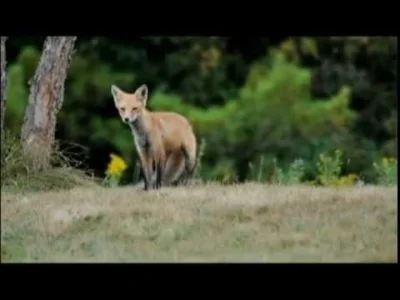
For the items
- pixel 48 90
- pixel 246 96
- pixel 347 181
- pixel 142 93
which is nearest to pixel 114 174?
pixel 48 90

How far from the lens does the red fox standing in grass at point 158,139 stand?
31.4 feet

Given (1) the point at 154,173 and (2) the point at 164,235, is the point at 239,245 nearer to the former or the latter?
(2) the point at 164,235

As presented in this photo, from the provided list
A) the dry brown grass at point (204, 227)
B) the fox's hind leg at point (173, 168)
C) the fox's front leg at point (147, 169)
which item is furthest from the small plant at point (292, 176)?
the dry brown grass at point (204, 227)

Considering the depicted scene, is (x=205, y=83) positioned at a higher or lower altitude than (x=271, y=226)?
higher

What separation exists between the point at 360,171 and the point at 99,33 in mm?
4382

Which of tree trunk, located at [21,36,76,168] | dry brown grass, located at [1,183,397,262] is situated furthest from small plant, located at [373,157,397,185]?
tree trunk, located at [21,36,76,168]

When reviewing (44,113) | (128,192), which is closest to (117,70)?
(44,113)

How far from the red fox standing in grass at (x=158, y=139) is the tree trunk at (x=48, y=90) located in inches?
21.8

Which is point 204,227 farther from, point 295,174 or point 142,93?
point 295,174

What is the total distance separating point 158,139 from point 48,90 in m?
1.04

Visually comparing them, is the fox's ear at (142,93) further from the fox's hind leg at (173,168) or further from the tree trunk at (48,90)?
the tree trunk at (48,90)

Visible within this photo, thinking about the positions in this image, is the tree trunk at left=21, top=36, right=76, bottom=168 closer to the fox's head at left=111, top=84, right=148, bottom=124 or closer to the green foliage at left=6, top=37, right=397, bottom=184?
the fox's head at left=111, top=84, right=148, bottom=124
